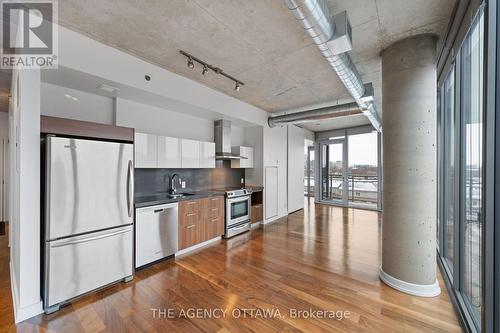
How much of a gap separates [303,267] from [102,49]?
3947mm

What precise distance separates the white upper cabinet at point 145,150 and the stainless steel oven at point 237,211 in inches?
62.1

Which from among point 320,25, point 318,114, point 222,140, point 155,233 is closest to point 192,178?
point 222,140

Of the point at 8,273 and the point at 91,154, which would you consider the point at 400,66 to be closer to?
the point at 91,154

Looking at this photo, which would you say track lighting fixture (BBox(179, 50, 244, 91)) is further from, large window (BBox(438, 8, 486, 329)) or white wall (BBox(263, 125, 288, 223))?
large window (BBox(438, 8, 486, 329))

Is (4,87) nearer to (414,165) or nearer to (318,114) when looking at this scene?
(318,114)

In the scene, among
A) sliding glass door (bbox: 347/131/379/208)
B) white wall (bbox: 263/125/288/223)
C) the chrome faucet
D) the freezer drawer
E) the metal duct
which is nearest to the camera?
the freezer drawer

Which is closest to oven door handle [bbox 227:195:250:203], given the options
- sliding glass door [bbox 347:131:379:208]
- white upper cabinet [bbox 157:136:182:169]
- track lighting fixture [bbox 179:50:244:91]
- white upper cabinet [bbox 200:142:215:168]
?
white upper cabinet [bbox 200:142:215:168]

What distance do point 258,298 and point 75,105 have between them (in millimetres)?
3499

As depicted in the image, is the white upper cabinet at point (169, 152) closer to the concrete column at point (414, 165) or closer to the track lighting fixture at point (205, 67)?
the track lighting fixture at point (205, 67)

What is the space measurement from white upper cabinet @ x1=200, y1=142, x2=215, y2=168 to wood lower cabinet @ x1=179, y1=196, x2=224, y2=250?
773mm

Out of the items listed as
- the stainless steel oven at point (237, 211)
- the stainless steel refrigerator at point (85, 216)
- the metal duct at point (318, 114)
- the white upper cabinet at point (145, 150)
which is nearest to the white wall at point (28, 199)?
the stainless steel refrigerator at point (85, 216)

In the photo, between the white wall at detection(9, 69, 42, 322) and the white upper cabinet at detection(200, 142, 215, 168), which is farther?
the white upper cabinet at detection(200, 142, 215, 168)

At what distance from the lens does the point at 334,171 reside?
8.05 metres

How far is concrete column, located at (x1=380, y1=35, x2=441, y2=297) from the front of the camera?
2326 millimetres
